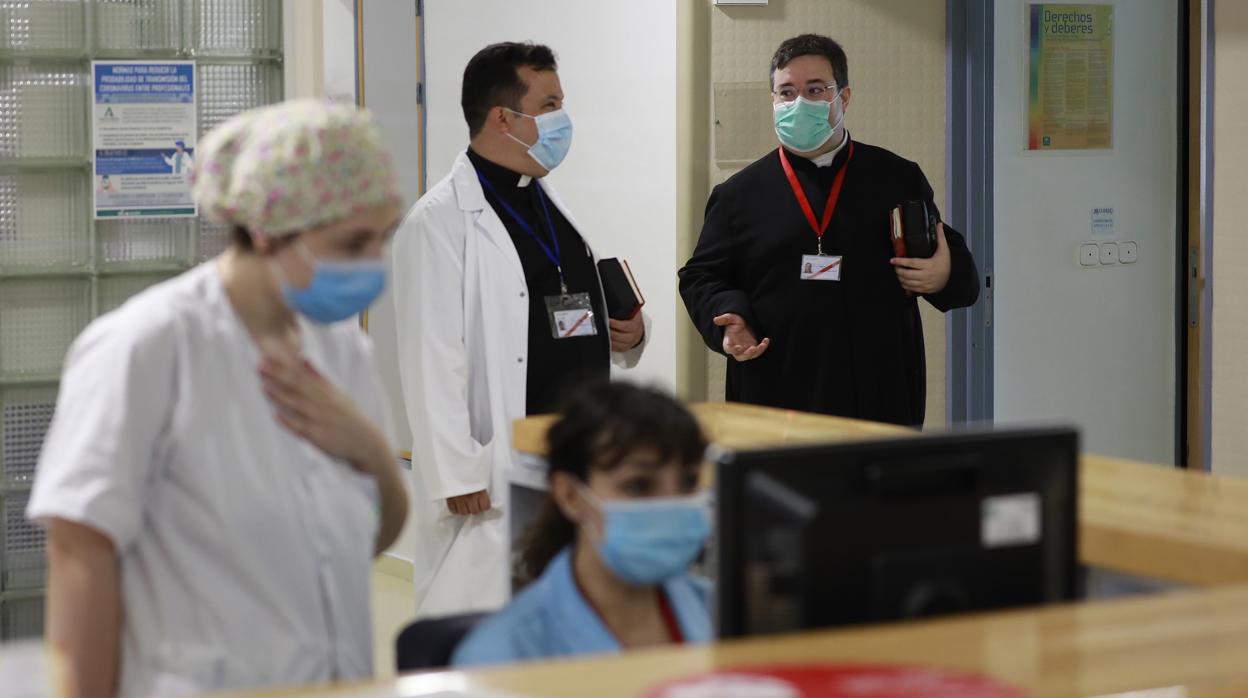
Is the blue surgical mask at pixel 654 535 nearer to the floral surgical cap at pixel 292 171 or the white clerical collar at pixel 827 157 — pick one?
the floral surgical cap at pixel 292 171

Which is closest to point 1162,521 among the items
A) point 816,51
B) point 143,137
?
point 816,51

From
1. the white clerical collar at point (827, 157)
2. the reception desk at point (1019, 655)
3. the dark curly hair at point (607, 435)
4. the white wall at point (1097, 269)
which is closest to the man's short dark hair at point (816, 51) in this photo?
the white clerical collar at point (827, 157)

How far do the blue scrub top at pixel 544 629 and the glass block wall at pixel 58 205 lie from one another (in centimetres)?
277

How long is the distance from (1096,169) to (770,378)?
198 cm

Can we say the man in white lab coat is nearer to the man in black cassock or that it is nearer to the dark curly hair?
the man in black cassock

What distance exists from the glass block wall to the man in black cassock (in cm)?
156

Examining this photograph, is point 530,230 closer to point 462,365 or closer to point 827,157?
point 462,365

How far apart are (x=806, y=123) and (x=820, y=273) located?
406 millimetres

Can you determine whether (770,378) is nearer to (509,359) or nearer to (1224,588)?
(509,359)

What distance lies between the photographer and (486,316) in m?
3.67

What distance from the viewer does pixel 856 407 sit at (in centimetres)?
397

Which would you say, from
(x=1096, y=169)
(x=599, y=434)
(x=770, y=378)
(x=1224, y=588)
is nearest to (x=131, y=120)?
(x=770, y=378)

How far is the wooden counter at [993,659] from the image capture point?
1.37 metres

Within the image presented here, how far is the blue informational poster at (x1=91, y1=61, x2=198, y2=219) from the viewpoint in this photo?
14.8ft
